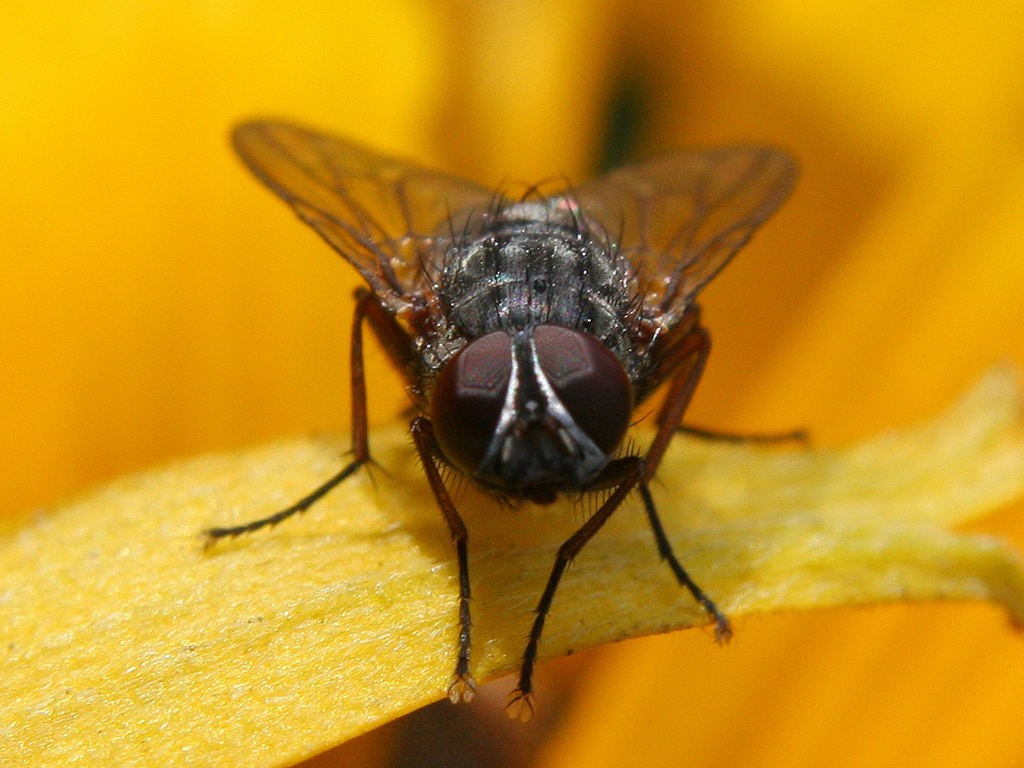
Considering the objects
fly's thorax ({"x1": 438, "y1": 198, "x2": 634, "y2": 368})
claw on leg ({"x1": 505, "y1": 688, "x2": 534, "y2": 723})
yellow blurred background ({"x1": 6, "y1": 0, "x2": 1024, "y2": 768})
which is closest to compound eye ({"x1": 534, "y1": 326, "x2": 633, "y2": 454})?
fly's thorax ({"x1": 438, "y1": 198, "x2": 634, "y2": 368})

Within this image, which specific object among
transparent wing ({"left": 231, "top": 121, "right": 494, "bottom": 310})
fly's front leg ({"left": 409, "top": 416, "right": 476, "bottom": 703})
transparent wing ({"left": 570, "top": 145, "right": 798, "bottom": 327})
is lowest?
fly's front leg ({"left": 409, "top": 416, "right": 476, "bottom": 703})

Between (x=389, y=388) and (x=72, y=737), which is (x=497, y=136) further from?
(x=72, y=737)

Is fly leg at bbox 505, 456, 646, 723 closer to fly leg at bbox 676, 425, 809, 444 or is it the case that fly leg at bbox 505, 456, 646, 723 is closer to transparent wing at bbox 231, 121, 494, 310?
fly leg at bbox 676, 425, 809, 444

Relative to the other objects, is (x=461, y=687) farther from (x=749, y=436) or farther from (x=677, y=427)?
(x=749, y=436)

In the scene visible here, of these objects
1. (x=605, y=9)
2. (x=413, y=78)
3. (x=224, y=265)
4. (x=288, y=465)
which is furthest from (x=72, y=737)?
(x=605, y=9)

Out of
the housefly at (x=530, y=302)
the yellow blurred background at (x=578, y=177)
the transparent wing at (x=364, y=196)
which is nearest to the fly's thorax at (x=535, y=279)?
the housefly at (x=530, y=302)

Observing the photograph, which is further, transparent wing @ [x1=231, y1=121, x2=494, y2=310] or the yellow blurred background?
the yellow blurred background

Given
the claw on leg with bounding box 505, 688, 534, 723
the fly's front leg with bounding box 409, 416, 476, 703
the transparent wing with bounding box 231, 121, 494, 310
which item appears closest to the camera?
the fly's front leg with bounding box 409, 416, 476, 703

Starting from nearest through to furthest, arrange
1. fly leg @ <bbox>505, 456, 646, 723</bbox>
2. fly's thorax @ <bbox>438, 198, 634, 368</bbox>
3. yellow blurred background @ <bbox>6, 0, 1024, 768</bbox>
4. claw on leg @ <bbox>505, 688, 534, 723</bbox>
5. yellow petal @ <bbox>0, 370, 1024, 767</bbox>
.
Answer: yellow petal @ <bbox>0, 370, 1024, 767</bbox> → fly leg @ <bbox>505, 456, 646, 723</bbox> → claw on leg @ <bbox>505, 688, 534, 723</bbox> → fly's thorax @ <bbox>438, 198, 634, 368</bbox> → yellow blurred background @ <bbox>6, 0, 1024, 768</bbox>

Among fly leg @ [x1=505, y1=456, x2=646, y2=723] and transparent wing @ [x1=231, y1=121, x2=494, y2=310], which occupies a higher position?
A: transparent wing @ [x1=231, y1=121, x2=494, y2=310]
